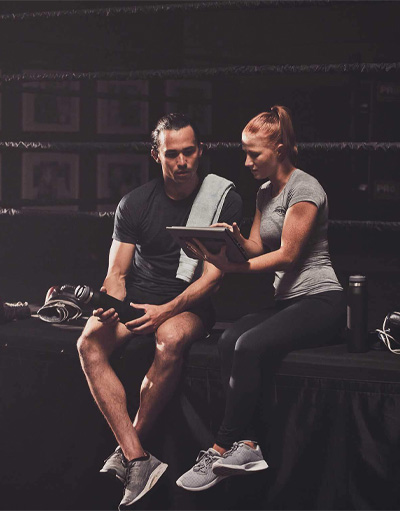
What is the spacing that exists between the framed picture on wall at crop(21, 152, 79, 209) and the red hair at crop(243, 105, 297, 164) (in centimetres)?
324

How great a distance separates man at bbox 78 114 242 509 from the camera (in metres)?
2.65

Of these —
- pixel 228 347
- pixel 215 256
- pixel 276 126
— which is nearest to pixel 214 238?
pixel 215 256

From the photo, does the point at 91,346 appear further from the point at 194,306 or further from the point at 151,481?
the point at 151,481

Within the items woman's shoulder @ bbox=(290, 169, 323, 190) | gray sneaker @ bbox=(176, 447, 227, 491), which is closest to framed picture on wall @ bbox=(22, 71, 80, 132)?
woman's shoulder @ bbox=(290, 169, 323, 190)

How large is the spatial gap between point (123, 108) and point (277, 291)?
385 cm

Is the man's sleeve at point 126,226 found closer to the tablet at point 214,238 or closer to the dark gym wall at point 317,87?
the tablet at point 214,238

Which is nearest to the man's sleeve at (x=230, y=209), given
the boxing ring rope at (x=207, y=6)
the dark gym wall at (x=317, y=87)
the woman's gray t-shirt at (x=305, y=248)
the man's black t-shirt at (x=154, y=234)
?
the man's black t-shirt at (x=154, y=234)

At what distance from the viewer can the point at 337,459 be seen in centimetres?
255

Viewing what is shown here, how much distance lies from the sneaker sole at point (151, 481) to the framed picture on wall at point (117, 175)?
3.73m

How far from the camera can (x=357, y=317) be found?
8.57 feet

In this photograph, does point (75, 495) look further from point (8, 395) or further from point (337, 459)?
point (337, 459)

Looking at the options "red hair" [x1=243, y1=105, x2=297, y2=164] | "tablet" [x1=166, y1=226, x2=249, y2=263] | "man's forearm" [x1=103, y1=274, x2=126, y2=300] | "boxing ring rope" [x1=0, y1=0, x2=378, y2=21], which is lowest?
"man's forearm" [x1=103, y1=274, x2=126, y2=300]

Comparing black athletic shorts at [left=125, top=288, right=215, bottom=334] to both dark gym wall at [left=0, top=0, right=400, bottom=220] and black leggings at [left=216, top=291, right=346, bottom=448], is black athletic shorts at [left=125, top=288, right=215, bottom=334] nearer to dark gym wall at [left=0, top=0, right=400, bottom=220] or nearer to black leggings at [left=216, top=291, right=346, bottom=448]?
black leggings at [left=216, top=291, right=346, bottom=448]

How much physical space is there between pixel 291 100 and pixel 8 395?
260 inches
